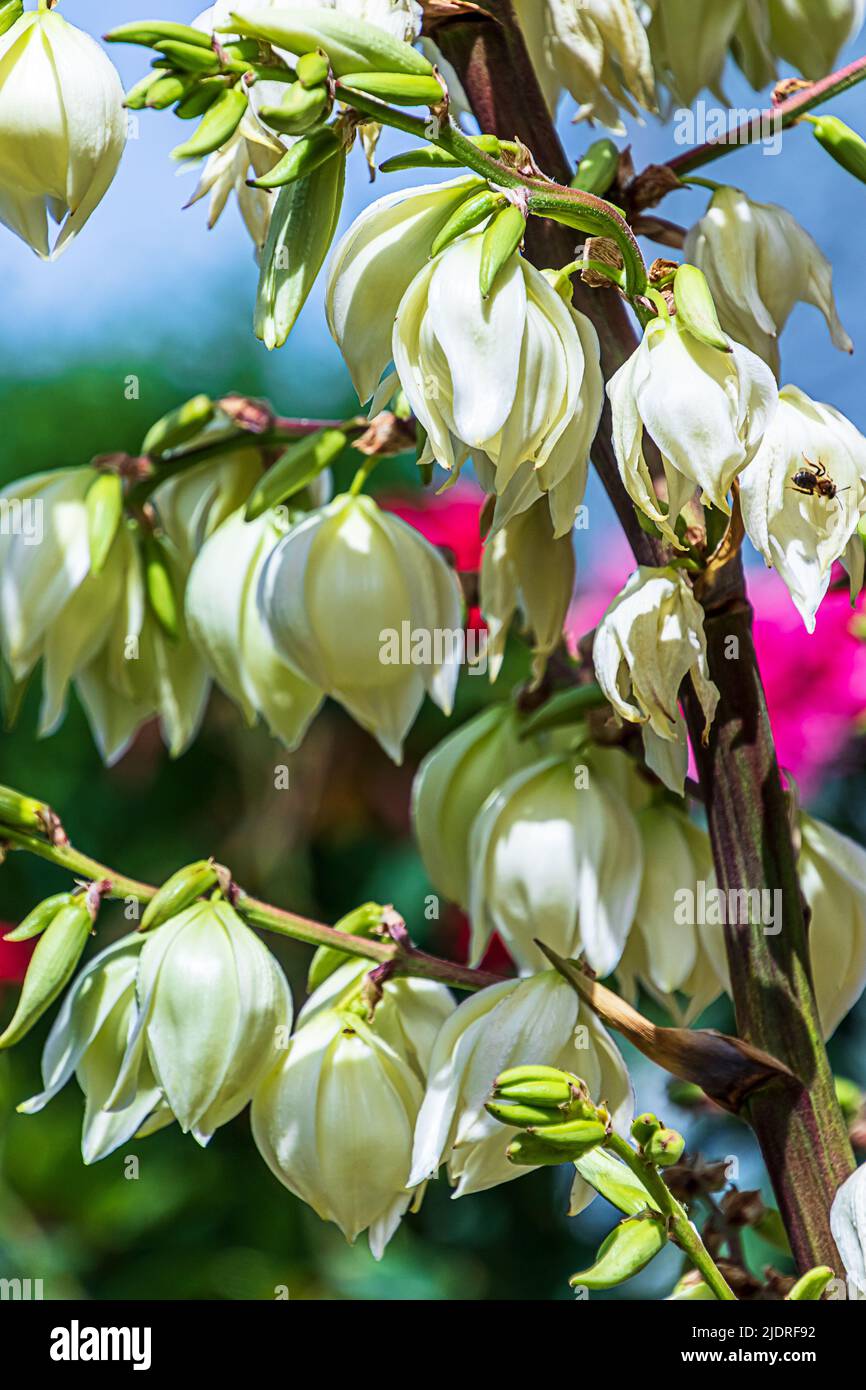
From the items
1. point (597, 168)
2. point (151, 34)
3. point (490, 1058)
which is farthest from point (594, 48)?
point (490, 1058)

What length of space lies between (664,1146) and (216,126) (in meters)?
0.20

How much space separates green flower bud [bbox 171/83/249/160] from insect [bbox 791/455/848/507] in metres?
0.12

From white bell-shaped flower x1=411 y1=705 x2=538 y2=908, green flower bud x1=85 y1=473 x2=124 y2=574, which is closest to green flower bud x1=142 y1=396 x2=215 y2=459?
green flower bud x1=85 y1=473 x2=124 y2=574

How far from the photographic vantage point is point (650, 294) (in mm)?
282

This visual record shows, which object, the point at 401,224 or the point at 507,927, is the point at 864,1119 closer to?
the point at 507,927

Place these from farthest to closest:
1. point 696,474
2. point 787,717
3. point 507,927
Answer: point 787,717 < point 507,927 < point 696,474

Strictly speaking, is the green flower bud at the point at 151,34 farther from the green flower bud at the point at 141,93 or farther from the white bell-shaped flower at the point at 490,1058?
the white bell-shaped flower at the point at 490,1058

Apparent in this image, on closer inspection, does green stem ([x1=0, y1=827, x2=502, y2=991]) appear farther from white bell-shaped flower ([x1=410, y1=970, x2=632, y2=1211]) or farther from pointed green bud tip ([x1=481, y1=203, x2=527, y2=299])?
pointed green bud tip ([x1=481, y1=203, x2=527, y2=299])

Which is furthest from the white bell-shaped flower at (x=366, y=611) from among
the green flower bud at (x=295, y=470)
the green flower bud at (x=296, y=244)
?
the green flower bud at (x=296, y=244)

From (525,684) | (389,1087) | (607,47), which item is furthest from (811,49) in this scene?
(389,1087)

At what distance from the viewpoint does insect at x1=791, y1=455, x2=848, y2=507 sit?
292 millimetres

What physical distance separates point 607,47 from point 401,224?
0.34ft

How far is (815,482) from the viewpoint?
29 cm
